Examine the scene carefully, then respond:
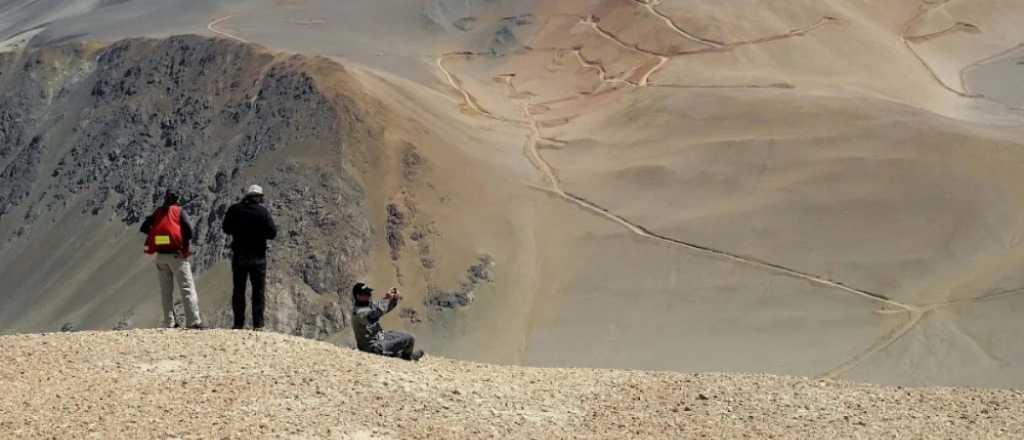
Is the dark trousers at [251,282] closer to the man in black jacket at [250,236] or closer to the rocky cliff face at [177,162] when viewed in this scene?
the man in black jacket at [250,236]

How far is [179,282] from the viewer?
13.7 metres

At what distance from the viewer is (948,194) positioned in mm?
39625

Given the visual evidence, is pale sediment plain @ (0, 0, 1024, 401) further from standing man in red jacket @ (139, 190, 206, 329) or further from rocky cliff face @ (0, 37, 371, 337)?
standing man in red jacket @ (139, 190, 206, 329)

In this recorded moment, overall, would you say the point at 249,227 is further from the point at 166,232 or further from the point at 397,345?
the point at 397,345

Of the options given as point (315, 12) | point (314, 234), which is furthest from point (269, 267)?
point (315, 12)

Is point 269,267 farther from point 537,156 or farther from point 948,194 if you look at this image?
point 948,194

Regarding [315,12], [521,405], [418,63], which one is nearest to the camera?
[521,405]

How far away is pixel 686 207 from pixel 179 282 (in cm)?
2878

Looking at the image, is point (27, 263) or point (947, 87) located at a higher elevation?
point (947, 87)

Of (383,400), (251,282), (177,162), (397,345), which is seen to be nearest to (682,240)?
(177,162)

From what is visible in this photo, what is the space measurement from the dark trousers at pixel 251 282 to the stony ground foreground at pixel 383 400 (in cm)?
70

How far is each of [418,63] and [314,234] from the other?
15325mm

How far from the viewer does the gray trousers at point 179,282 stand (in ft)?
44.8

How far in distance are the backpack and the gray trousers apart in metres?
0.11
